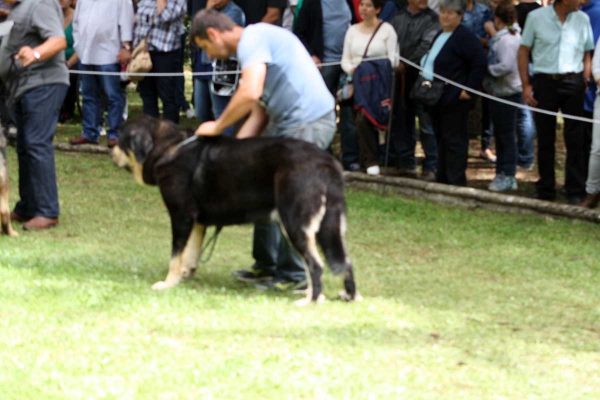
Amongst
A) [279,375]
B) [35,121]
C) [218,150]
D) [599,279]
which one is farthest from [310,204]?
[35,121]

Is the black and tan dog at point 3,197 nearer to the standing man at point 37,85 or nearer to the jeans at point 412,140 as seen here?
the standing man at point 37,85

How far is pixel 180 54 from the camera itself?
1484 centimetres

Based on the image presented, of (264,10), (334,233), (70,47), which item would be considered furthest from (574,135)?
(70,47)

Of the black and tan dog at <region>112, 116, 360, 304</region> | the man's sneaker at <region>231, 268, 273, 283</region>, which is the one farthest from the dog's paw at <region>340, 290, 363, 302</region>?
the man's sneaker at <region>231, 268, 273, 283</region>

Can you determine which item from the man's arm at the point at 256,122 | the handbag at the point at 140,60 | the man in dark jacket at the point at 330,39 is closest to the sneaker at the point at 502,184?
the man in dark jacket at the point at 330,39

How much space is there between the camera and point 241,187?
760 cm

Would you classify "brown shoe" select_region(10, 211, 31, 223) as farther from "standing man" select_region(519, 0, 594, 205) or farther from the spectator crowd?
"standing man" select_region(519, 0, 594, 205)

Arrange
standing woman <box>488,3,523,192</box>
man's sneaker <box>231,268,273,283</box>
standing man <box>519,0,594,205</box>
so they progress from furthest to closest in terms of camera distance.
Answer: standing woman <box>488,3,523,192</box>
standing man <box>519,0,594,205</box>
man's sneaker <box>231,268,273,283</box>

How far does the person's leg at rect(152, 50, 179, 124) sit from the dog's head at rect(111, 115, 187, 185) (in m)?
6.65

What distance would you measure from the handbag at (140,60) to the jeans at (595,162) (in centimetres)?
599

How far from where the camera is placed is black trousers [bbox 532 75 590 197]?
1159 cm

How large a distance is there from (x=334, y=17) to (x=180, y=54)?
2.43 m

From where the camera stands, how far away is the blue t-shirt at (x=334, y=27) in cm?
1343

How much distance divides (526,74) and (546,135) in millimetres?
674
